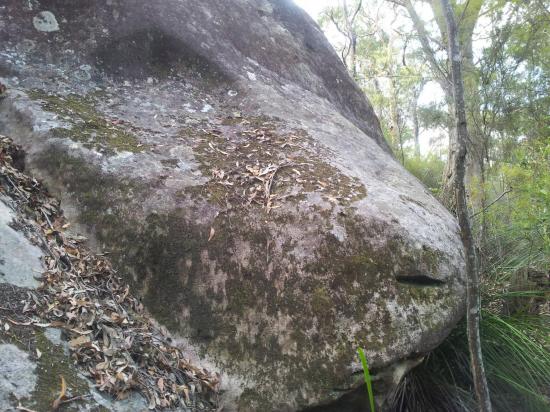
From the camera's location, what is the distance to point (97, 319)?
253 cm

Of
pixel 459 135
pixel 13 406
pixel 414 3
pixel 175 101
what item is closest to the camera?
pixel 13 406

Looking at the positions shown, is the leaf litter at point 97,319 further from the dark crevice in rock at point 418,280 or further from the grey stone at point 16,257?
the dark crevice in rock at point 418,280

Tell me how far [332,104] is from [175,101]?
2318 mm

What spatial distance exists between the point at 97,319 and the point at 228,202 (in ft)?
4.18

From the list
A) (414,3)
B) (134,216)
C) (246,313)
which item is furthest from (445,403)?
(414,3)

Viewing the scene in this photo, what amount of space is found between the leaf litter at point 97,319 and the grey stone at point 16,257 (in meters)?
0.06

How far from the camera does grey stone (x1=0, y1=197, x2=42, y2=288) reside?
2328mm

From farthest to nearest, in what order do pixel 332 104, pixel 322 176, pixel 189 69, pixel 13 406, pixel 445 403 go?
pixel 332 104 → pixel 189 69 → pixel 322 176 → pixel 445 403 → pixel 13 406

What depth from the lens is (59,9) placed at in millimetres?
4520

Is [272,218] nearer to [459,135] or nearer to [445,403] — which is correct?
[459,135]

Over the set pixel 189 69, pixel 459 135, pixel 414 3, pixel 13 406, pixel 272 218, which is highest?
pixel 414 3

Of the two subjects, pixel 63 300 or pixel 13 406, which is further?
pixel 63 300

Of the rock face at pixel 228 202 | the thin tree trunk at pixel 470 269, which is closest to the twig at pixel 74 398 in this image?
the rock face at pixel 228 202

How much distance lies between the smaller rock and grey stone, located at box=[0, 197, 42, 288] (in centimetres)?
255
